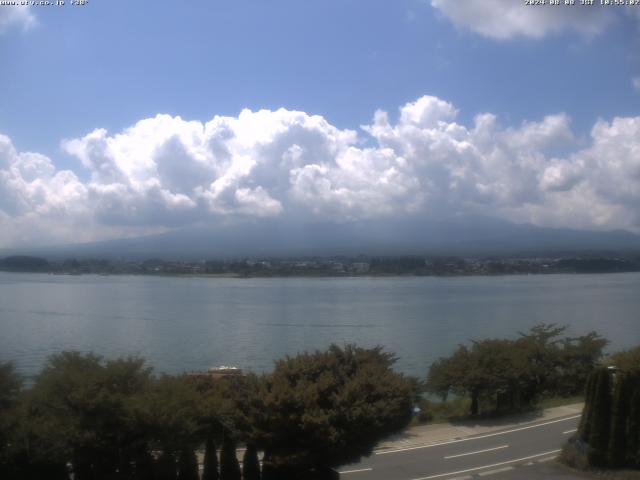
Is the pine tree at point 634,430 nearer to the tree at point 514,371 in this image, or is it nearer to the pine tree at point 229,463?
the pine tree at point 229,463

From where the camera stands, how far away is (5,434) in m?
7.25

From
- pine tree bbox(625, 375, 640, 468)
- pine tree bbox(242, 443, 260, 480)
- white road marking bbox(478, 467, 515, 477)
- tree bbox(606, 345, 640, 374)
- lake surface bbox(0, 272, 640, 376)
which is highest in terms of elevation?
tree bbox(606, 345, 640, 374)

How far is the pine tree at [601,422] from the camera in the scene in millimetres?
8445

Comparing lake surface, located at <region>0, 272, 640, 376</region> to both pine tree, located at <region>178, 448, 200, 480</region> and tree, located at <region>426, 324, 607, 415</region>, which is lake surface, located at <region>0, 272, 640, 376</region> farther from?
pine tree, located at <region>178, 448, 200, 480</region>

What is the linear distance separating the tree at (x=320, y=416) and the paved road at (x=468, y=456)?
1093 mm

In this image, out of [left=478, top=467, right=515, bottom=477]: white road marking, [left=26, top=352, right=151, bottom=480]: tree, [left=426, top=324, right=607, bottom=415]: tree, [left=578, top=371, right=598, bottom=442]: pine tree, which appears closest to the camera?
[left=26, top=352, right=151, bottom=480]: tree

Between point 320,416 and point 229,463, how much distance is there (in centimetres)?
143

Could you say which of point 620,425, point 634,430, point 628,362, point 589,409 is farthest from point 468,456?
point 628,362

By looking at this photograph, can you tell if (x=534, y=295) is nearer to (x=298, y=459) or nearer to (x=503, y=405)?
(x=503, y=405)

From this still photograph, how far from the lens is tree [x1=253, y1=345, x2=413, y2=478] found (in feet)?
26.0

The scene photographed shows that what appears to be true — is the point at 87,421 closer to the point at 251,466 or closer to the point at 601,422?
the point at 251,466

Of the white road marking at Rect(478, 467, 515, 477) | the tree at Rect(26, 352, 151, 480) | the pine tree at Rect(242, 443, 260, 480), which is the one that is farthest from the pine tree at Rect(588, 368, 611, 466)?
the tree at Rect(26, 352, 151, 480)

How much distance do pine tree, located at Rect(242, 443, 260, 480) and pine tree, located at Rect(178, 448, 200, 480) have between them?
2.11 feet

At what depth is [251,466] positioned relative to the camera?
8383 mm
